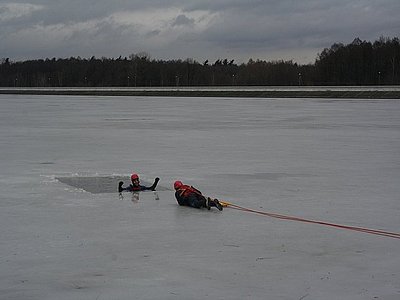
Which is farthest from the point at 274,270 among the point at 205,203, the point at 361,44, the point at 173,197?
the point at 361,44

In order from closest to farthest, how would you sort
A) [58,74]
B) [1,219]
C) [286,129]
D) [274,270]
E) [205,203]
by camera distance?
1. [274,270]
2. [1,219]
3. [205,203]
4. [286,129]
5. [58,74]

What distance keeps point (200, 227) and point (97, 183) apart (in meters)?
3.99

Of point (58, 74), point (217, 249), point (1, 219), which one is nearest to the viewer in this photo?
point (217, 249)

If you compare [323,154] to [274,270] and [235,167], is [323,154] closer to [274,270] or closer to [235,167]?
[235,167]

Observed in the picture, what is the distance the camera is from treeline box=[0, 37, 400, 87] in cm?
12988

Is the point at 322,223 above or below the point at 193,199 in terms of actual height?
below

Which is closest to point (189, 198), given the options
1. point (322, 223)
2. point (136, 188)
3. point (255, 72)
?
point (136, 188)

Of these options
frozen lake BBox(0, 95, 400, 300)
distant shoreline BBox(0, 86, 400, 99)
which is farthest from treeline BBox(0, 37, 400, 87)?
frozen lake BBox(0, 95, 400, 300)

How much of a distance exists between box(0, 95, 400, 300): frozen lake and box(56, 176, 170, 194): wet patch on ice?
6 centimetres

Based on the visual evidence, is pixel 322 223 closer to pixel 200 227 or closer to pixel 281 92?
pixel 200 227

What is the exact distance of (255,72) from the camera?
152625 mm

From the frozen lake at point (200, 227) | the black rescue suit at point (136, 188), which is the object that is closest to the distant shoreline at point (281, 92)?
the frozen lake at point (200, 227)

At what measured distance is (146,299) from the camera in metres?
5.89

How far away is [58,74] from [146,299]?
19109 centimetres
